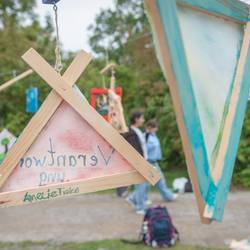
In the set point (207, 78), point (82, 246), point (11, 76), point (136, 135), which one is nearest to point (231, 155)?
point (207, 78)

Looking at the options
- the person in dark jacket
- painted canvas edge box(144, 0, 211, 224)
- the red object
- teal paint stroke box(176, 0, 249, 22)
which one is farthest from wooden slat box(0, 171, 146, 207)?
the red object

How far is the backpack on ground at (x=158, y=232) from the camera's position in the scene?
5512mm

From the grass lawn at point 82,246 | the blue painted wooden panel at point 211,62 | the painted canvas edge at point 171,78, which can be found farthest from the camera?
the grass lawn at point 82,246

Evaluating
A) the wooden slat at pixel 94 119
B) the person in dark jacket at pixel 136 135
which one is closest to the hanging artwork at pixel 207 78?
the wooden slat at pixel 94 119

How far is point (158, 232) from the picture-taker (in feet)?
18.1

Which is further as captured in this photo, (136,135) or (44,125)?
(136,135)

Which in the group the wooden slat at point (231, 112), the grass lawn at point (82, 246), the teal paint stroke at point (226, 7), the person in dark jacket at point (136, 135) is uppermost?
the teal paint stroke at point (226, 7)

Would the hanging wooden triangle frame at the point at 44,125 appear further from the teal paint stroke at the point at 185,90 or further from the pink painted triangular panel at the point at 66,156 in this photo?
the teal paint stroke at the point at 185,90

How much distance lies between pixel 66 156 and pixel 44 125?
0.18m

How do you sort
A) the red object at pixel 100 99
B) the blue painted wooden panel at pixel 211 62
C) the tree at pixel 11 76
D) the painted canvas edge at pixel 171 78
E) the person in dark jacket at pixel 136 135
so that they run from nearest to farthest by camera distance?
the painted canvas edge at pixel 171 78, the blue painted wooden panel at pixel 211 62, the person in dark jacket at pixel 136 135, the red object at pixel 100 99, the tree at pixel 11 76

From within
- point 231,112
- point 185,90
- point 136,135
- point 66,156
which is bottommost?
point 136,135

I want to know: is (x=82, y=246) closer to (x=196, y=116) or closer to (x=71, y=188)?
(x=71, y=188)

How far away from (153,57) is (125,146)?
36.9 feet

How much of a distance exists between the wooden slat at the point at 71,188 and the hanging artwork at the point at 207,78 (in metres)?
0.45
